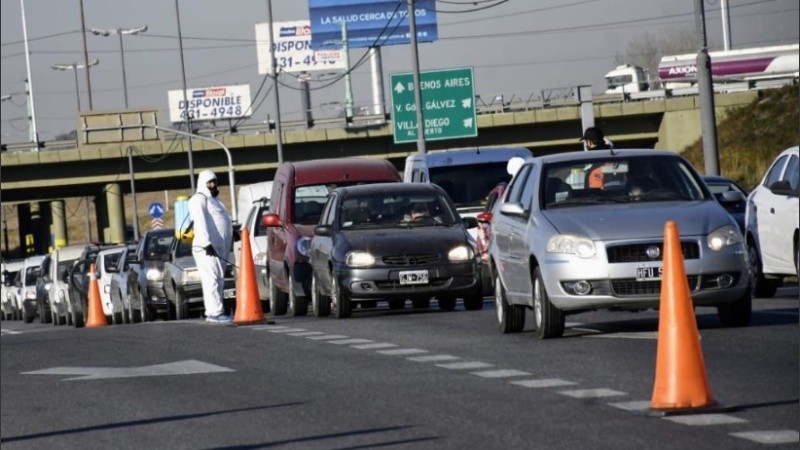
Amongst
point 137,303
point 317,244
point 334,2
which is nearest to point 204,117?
point 334,2

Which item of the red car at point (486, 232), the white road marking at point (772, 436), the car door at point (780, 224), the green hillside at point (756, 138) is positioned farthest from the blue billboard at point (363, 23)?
the white road marking at point (772, 436)

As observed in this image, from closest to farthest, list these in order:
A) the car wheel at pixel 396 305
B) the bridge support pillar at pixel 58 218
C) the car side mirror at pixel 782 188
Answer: the car side mirror at pixel 782 188 < the car wheel at pixel 396 305 < the bridge support pillar at pixel 58 218

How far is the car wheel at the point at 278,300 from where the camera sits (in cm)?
2545

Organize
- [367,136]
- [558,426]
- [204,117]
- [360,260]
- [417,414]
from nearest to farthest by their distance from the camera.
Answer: [558,426], [417,414], [360,260], [367,136], [204,117]

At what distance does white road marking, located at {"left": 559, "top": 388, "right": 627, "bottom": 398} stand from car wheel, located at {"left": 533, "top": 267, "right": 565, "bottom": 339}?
3952 mm

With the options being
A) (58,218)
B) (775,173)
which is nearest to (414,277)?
(775,173)

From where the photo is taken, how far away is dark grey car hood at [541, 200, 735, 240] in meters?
14.5

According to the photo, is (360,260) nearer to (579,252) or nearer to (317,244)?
(317,244)

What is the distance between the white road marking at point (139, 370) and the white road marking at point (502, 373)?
2.43 metres

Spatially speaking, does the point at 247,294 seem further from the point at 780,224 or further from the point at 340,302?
the point at 780,224

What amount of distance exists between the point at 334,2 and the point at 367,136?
601 centimetres

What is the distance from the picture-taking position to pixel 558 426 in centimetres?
920

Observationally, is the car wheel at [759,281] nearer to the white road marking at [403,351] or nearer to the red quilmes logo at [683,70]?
the white road marking at [403,351]

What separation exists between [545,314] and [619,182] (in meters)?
1.40
